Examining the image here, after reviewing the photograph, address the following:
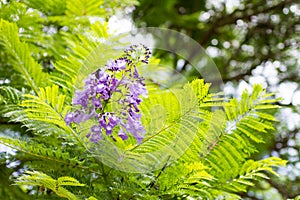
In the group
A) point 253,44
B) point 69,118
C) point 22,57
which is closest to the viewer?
point 69,118

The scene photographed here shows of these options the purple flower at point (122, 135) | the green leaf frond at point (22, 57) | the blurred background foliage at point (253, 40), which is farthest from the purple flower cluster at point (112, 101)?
the blurred background foliage at point (253, 40)

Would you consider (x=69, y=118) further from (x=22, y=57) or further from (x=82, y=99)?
(x=22, y=57)

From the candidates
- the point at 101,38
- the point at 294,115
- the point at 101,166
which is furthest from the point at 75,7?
the point at 294,115

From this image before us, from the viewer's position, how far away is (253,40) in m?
2.45

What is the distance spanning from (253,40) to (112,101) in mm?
1799

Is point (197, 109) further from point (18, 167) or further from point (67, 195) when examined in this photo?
point (18, 167)

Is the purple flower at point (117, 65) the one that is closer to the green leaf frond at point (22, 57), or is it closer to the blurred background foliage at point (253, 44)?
the green leaf frond at point (22, 57)

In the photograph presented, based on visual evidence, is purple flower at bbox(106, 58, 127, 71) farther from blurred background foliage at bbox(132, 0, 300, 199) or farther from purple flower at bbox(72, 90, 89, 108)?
blurred background foliage at bbox(132, 0, 300, 199)

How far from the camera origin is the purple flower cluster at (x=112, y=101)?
0.76 meters

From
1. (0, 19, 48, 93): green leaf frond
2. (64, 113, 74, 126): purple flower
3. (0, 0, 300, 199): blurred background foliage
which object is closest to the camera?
(64, 113, 74, 126): purple flower

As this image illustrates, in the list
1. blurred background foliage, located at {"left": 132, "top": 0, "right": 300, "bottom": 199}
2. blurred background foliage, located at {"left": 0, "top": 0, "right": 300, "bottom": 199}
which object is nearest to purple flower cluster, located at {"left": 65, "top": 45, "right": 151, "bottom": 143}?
blurred background foliage, located at {"left": 0, "top": 0, "right": 300, "bottom": 199}

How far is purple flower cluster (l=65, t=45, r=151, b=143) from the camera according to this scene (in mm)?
764

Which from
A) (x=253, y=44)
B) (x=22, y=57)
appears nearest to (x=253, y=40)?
(x=253, y=44)

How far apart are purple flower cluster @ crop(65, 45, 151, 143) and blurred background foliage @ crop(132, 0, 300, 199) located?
1.25 m
